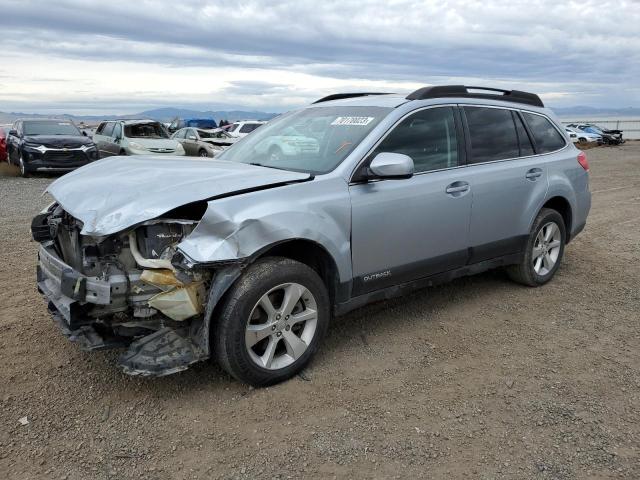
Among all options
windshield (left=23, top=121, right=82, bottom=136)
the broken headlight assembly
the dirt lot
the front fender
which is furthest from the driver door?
windshield (left=23, top=121, right=82, bottom=136)

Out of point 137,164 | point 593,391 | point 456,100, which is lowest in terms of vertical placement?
point 593,391

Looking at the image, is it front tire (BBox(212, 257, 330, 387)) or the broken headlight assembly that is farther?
front tire (BBox(212, 257, 330, 387))

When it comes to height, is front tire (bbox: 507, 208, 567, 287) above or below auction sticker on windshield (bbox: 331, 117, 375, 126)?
below

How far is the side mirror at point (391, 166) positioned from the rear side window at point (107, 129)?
1607 cm

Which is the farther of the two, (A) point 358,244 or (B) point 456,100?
(B) point 456,100

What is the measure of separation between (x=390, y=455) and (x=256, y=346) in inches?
42.7

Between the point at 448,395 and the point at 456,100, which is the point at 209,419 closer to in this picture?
the point at 448,395

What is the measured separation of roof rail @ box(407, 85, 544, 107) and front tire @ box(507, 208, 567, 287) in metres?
1.07

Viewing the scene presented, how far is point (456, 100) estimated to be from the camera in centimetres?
455

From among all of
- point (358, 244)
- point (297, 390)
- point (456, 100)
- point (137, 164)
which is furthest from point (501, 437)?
point (137, 164)

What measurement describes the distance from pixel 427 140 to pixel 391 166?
2.60 feet

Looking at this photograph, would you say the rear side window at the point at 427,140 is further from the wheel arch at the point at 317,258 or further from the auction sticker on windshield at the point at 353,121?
the wheel arch at the point at 317,258

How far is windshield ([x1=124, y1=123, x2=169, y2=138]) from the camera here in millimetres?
16891

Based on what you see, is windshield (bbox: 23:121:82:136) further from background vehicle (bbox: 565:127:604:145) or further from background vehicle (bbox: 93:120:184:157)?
background vehicle (bbox: 565:127:604:145)
